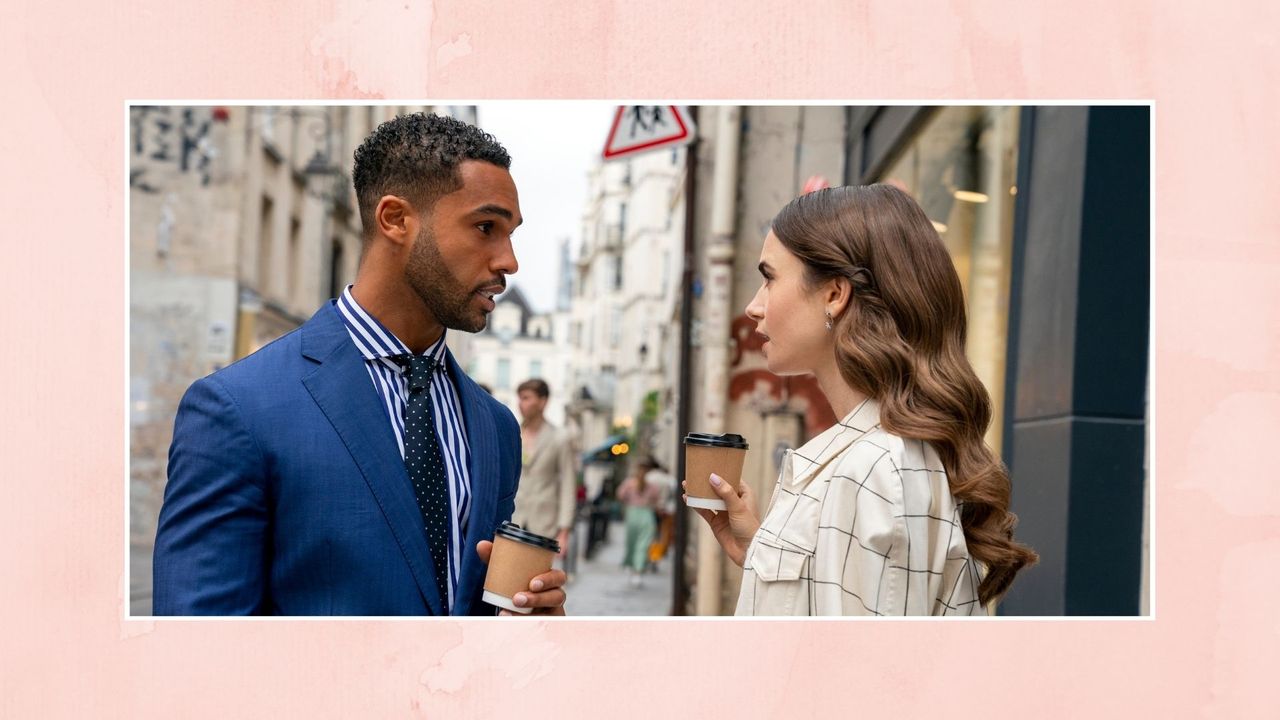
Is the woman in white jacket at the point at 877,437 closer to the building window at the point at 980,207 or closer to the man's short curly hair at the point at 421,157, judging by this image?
the man's short curly hair at the point at 421,157

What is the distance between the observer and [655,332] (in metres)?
61.0

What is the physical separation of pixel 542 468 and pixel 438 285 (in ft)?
22.3

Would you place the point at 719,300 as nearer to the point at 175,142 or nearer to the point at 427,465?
→ the point at 427,465

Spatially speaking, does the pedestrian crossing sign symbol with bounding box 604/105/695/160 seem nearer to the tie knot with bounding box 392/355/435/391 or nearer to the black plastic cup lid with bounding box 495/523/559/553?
the tie knot with bounding box 392/355/435/391

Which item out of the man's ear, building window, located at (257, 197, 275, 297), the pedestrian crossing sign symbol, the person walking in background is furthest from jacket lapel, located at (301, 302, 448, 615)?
building window, located at (257, 197, 275, 297)

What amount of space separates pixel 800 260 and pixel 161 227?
54.0 feet

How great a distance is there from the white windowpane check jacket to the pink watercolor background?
18cm

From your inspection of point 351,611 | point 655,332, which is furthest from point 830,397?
point 655,332

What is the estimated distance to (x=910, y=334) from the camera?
2207mm

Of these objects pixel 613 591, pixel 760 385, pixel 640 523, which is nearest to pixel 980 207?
pixel 760 385

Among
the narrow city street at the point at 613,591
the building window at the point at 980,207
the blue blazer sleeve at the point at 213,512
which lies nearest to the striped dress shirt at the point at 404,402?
the blue blazer sleeve at the point at 213,512

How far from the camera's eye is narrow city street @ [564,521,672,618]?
1218 centimetres

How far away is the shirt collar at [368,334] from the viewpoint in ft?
7.77
